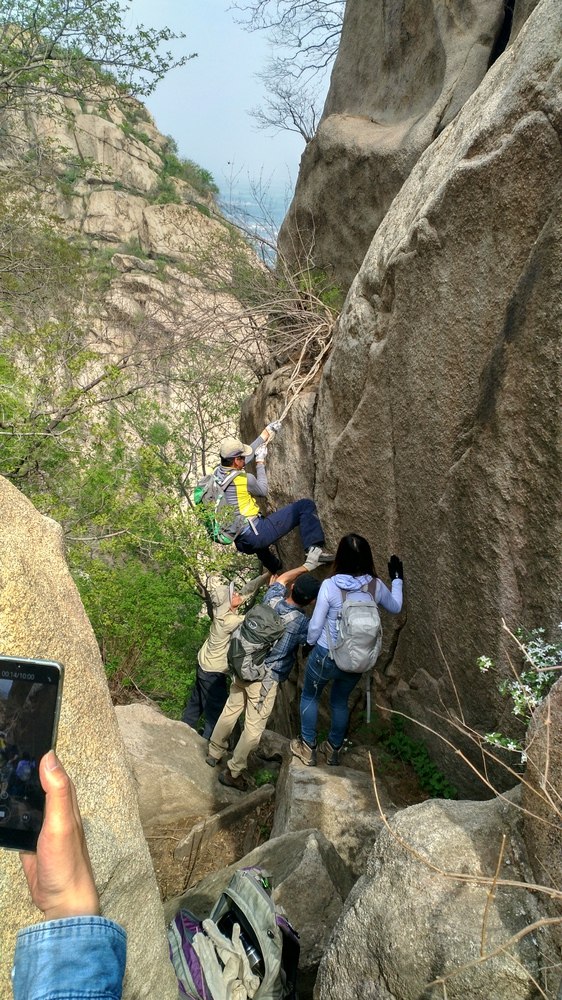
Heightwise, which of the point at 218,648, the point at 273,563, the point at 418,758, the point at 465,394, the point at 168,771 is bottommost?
the point at 168,771

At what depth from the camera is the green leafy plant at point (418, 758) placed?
451 centimetres

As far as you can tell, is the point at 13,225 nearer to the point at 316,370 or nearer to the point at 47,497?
the point at 47,497

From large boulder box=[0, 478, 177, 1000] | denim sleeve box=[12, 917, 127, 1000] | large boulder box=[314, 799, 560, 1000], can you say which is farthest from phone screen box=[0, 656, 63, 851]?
large boulder box=[314, 799, 560, 1000]

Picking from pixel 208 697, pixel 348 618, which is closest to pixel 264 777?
pixel 208 697

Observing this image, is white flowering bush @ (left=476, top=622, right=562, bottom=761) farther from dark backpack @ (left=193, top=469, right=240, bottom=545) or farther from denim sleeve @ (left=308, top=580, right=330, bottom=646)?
dark backpack @ (left=193, top=469, right=240, bottom=545)

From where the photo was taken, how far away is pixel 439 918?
218cm

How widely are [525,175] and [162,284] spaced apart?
84.8ft

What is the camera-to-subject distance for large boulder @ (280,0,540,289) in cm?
570

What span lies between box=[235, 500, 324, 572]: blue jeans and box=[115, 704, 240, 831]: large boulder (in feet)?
6.02

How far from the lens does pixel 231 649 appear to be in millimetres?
4562

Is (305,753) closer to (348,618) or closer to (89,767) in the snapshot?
(348,618)

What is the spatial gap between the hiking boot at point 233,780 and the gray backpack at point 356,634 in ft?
5.82

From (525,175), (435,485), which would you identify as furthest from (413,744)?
(525,175)

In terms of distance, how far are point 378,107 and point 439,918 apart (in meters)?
8.14
